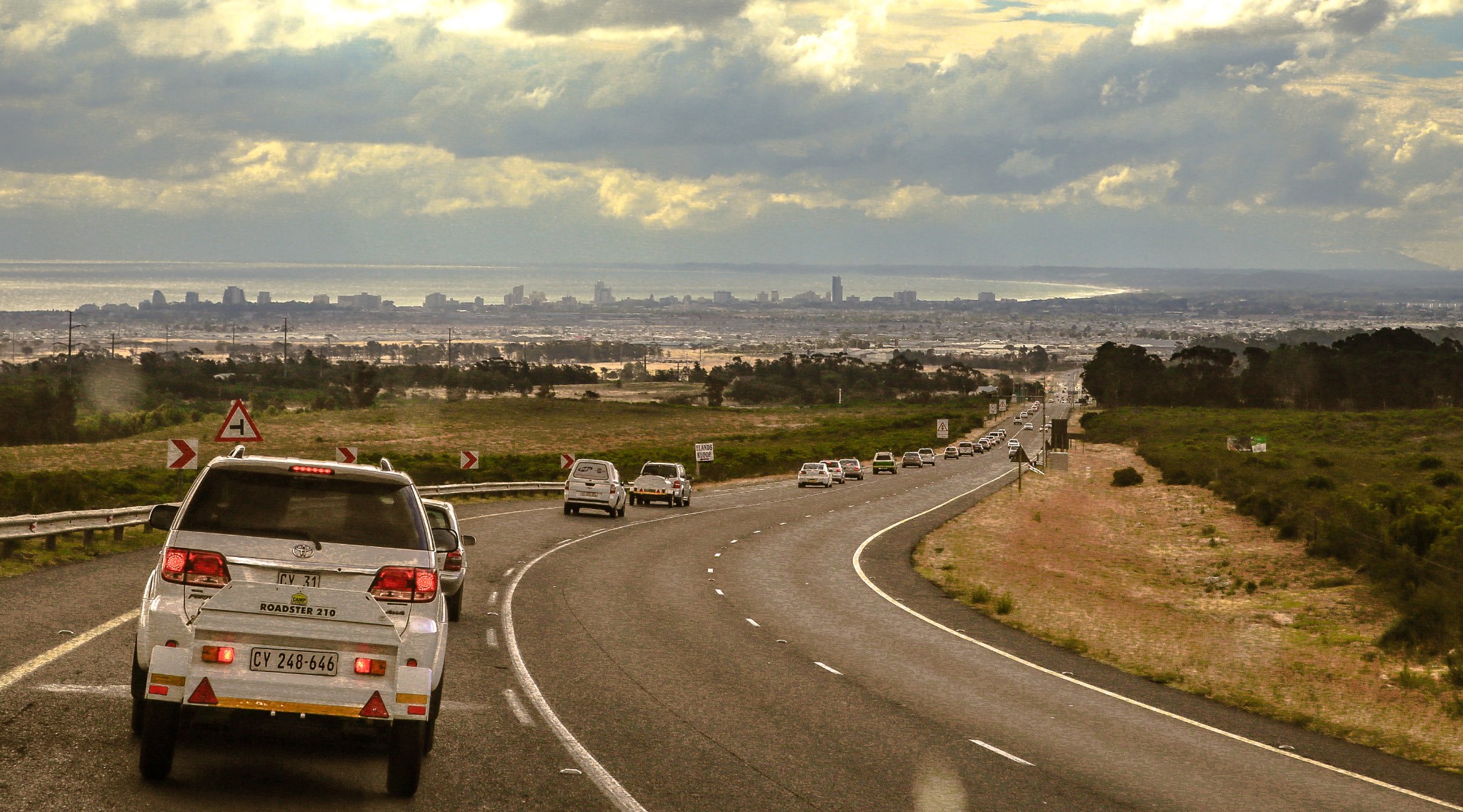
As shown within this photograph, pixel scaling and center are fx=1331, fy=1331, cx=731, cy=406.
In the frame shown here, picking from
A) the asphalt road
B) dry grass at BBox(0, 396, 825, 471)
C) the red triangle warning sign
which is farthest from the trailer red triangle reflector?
dry grass at BBox(0, 396, 825, 471)

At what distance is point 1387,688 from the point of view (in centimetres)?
1844

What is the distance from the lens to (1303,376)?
165500mm

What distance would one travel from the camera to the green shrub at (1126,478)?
72875mm

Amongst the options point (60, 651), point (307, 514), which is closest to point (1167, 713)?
point (307, 514)

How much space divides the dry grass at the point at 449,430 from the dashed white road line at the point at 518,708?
53569 mm

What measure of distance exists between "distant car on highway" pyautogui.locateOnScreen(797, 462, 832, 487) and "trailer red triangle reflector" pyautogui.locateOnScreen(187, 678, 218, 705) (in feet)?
191

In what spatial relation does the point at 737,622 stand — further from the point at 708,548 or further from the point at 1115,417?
the point at 1115,417

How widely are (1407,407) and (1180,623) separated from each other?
145 metres

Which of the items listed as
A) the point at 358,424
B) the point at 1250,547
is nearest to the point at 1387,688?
the point at 1250,547

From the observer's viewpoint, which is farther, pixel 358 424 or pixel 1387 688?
pixel 358 424

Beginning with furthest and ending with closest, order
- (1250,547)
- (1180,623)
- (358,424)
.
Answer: (358,424), (1250,547), (1180,623)

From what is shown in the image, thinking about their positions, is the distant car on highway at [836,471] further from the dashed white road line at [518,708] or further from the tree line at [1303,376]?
the tree line at [1303,376]

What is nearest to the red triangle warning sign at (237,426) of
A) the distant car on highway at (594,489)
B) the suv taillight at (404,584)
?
the distant car on highway at (594,489)

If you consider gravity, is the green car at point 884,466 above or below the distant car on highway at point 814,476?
below
